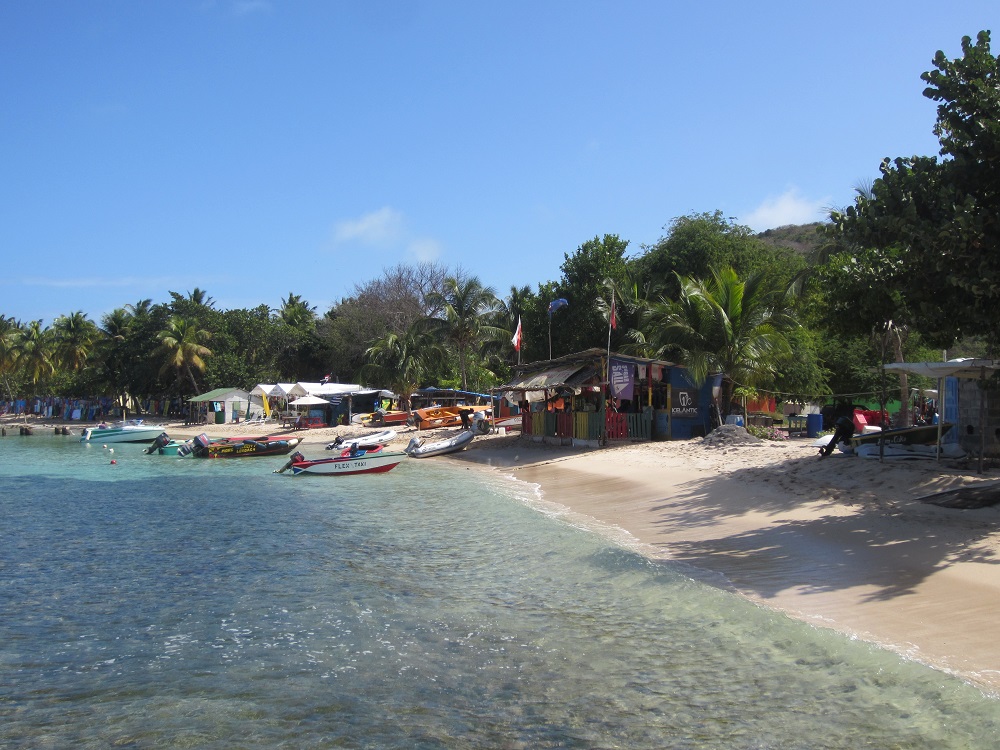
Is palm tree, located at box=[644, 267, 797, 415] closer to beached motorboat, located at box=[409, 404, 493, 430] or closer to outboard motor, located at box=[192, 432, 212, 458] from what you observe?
beached motorboat, located at box=[409, 404, 493, 430]

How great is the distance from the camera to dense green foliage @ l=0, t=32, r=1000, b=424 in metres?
10.7

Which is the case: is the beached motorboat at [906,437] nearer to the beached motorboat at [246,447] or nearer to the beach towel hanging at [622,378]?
the beach towel hanging at [622,378]

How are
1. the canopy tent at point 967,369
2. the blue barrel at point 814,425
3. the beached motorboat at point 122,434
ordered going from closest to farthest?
the canopy tent at point 967,369, the blue barrel at point 814,425, the beached motorboat at point 122,434

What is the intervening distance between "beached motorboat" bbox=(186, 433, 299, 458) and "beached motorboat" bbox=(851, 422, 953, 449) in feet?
84.5

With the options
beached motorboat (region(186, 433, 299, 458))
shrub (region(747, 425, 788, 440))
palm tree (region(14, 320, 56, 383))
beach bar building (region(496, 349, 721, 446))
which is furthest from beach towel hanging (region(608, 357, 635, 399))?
palm tree (region(14, 320, 56, 383))

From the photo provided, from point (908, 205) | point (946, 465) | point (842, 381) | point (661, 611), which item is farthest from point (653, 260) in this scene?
point (661, 611)

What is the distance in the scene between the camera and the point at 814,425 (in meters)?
25.3

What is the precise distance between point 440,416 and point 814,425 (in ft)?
69.3

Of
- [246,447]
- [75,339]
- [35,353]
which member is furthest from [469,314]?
[35,353]

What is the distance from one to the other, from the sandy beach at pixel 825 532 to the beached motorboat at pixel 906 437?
71 cm

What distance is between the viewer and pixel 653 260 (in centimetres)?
3962

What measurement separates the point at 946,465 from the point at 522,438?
758 inches

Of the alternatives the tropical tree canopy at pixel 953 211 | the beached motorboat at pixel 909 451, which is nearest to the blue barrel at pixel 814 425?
the beached motorboat at pixel 909 451

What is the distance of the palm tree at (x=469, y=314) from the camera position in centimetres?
4272
